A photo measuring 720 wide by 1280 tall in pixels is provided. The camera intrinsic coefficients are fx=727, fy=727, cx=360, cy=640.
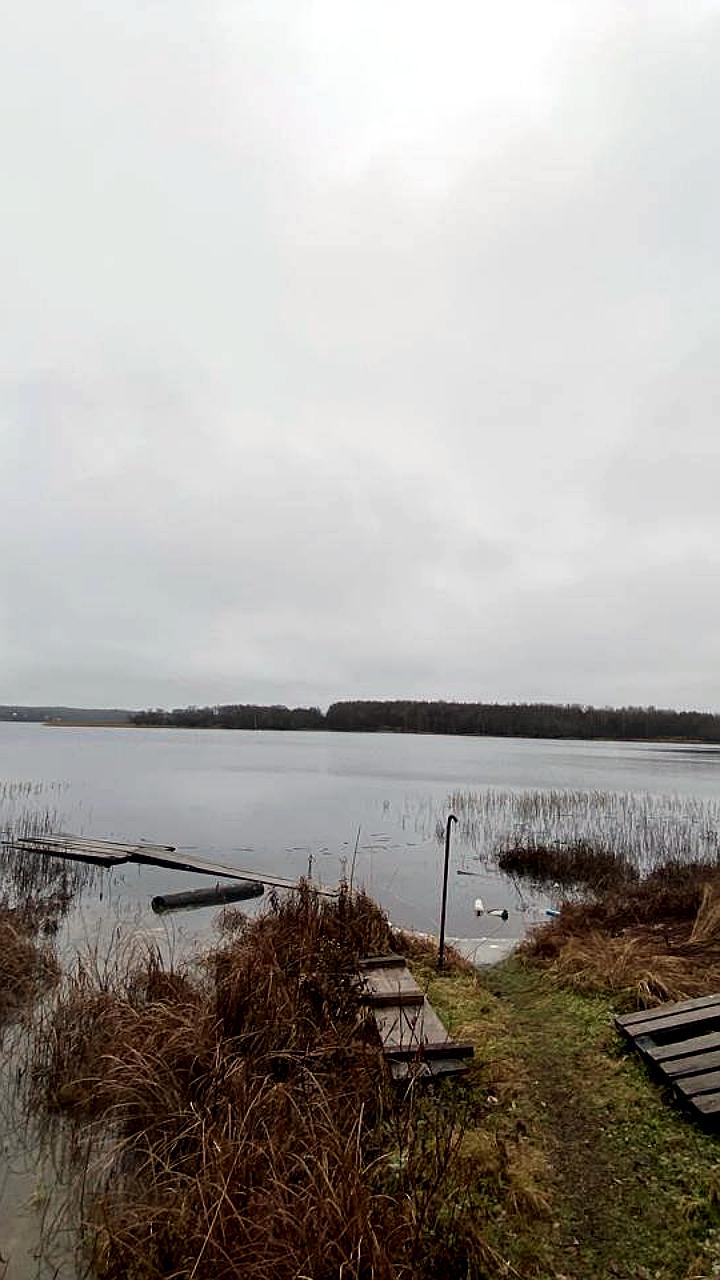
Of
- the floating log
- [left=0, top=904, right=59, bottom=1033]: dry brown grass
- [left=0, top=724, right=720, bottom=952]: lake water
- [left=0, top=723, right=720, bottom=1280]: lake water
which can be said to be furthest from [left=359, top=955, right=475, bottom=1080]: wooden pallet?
the floating log

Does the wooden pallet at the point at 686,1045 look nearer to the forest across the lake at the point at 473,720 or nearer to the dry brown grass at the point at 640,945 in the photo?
the dry brown grass at the point at 640,945

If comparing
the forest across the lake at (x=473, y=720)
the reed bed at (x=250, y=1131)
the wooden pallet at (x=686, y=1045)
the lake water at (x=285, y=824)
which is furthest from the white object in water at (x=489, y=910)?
the forest across the lake at (x=473, y=720)

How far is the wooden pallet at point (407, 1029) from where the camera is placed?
5109 millimetres

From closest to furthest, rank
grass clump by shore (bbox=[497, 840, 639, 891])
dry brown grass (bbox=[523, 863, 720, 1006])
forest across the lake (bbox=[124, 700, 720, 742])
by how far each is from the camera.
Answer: dry brown grass (bbox=[523, 863, 720, 1006])
grass clump by shore (bbox=[497, 840, 639, 891])
forest across the lake (bbox=[124, 700, 720, 742])

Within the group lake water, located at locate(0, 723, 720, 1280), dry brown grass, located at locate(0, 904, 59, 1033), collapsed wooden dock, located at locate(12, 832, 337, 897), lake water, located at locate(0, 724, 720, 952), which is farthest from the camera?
collapsed wooden dock, located at locate(12, 832, 337, 897)

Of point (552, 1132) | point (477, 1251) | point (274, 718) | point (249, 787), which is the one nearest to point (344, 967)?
point (552, 1132)

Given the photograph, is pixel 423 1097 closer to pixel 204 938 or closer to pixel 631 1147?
pixel 631 1147

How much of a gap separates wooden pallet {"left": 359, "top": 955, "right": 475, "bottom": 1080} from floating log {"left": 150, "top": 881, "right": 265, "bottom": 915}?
22.2 feet

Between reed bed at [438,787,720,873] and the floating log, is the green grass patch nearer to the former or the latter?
the floating log

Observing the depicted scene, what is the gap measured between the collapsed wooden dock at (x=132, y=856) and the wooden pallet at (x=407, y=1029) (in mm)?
8445

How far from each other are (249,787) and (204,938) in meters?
24.7

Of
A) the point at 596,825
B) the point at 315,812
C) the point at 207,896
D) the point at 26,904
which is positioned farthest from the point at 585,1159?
the point at 315,812

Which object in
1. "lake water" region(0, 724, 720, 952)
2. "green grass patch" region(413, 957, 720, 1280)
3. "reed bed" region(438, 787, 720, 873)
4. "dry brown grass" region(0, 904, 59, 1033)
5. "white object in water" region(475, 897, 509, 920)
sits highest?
"green grass patch" region(413, 957, 720, 1280)

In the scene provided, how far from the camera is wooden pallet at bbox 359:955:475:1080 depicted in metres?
5.11
